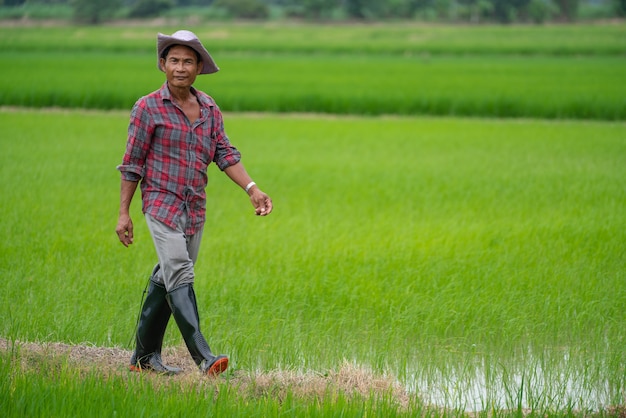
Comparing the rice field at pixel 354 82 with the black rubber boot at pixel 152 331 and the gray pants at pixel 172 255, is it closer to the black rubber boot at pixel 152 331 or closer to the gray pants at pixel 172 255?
the black rubber boot at pixel 152 331

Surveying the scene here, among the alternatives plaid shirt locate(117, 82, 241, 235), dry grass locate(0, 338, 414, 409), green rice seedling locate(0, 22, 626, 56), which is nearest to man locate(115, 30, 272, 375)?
plaid shirt locate(117, 82, 241, 235)

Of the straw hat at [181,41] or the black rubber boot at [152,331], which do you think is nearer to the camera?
the straw hat at [181,41]

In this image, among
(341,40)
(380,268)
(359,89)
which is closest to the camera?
(380,268)

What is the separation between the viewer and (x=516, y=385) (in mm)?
4320

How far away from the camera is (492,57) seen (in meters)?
35.1

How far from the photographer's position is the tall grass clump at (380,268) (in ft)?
15.1

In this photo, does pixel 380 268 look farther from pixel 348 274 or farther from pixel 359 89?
pixel 359 89

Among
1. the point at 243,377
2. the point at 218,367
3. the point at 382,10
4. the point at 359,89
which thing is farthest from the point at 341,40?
the point at 218,367

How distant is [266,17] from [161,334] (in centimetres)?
6798

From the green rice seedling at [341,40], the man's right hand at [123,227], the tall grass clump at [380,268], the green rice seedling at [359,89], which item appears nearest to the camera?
the man's right hand at [123,227]

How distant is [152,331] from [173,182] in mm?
657

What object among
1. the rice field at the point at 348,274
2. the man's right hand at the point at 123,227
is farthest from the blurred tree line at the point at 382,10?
the man's right hand at the point at 123,227

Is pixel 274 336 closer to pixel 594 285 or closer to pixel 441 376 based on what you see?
pixel 441 376

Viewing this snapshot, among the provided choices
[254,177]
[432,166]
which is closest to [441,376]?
[254,177]
